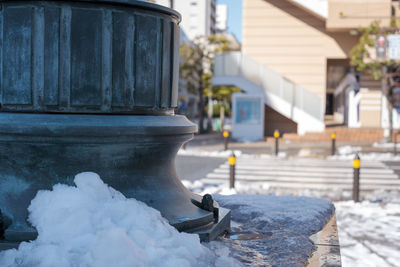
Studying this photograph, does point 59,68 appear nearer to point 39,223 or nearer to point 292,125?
point 39,223

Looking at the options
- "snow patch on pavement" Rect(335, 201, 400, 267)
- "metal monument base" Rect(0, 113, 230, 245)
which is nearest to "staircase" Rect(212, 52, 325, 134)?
"snow patch on pavement" Rect(335, 201, 400, 267)

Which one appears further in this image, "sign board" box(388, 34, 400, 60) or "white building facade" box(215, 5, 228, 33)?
"white building facade" box(215, 5, 228, 33)

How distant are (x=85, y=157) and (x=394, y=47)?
19491mm

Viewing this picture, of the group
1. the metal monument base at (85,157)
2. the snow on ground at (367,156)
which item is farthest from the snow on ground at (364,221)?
the snow on ground at (367,156)

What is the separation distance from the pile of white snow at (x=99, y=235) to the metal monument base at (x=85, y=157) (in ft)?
0.29

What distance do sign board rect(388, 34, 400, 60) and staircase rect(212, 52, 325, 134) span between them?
464 cm

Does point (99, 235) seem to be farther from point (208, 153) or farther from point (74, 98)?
point (208, 153)

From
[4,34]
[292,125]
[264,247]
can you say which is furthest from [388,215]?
[292,125]

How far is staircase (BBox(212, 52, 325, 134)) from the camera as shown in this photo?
23.5 m

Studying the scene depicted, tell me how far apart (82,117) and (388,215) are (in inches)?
268

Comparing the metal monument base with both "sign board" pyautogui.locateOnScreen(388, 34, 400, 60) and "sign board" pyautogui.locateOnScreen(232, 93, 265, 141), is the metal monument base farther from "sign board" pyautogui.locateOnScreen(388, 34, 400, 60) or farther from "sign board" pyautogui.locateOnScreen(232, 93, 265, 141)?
"sign board" pyautogui.locateOnScreen(232, 93, 265, 141)

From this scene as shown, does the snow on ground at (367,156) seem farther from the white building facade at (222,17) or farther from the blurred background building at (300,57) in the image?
the white building facade at (222,17)

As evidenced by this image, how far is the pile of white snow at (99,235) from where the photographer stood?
1936 mm

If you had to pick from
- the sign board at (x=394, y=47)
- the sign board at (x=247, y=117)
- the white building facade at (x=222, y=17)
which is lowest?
the sign board at (x=247, y=117)
